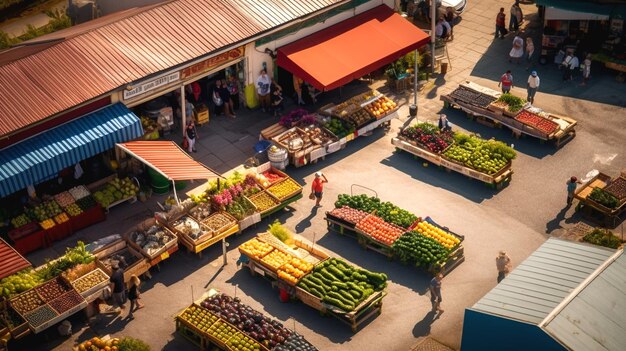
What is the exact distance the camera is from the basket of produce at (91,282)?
1219 inches

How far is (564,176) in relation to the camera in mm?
37594

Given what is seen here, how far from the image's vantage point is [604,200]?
34.9 metres

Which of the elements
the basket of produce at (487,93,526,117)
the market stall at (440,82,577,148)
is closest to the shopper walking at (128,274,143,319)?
the market stall at (440,82,577,148)

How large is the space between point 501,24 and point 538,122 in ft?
31.6

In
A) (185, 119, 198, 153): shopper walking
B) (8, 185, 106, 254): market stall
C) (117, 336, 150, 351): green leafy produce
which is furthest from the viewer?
(185, 119, 198, 153): shopper walking

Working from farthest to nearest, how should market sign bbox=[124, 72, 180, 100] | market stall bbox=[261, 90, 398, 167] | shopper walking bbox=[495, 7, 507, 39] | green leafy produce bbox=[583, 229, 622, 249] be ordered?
shopper walking bbox=[495, 7, 507, 39]
market stall bbox=[261, 90, 398, 167]
market sign bbox=[124, 72, 180, 100]
green leafy produce bbox=[583, 229, 622, 249]

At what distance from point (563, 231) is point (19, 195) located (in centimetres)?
2063

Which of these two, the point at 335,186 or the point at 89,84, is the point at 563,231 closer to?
the point at 335,186

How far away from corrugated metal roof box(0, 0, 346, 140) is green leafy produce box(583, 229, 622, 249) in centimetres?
1595

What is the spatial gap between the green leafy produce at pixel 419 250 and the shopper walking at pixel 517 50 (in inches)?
623

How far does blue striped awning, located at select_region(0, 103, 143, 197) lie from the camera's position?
32906 millimetres

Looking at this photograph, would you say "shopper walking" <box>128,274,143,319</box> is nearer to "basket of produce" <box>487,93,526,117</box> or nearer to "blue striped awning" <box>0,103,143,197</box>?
"blue striped awning" <box>0,103,143,197</box>

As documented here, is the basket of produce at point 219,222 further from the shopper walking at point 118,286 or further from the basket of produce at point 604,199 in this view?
the basket of produce at point 604,199

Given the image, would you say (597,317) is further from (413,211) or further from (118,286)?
(118,286)
